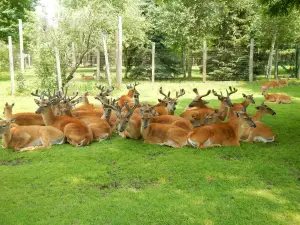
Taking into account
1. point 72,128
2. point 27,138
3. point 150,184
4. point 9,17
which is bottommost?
point 150,184

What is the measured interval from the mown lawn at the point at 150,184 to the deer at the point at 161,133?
0.20 meters

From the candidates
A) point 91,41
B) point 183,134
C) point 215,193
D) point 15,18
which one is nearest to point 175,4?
point 91,41

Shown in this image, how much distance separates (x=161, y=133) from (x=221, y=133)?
1273mm

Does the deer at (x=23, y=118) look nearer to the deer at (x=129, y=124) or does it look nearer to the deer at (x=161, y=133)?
the deer at (x=129, y=124)

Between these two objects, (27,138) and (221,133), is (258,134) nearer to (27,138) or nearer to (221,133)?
(221,133)

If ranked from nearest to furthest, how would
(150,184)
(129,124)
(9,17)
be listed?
(150,184) → (129,124) → (9,17)

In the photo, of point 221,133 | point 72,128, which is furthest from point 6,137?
point 221,133

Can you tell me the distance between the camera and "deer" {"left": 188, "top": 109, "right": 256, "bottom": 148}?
7.17m

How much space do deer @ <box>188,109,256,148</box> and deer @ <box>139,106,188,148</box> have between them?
0.21 meters

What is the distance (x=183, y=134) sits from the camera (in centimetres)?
734

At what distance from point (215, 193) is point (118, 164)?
2.02m

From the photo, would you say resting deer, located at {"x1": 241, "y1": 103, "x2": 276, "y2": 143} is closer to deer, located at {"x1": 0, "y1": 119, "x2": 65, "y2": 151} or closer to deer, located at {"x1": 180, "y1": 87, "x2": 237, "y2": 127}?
deer, located at {"x1": 180, "y1": 87, "x2": 237, "y2": 127}

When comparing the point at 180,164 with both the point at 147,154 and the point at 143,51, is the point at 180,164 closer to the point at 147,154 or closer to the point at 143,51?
the point at 147,154

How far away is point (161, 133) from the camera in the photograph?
7504 millimetres
